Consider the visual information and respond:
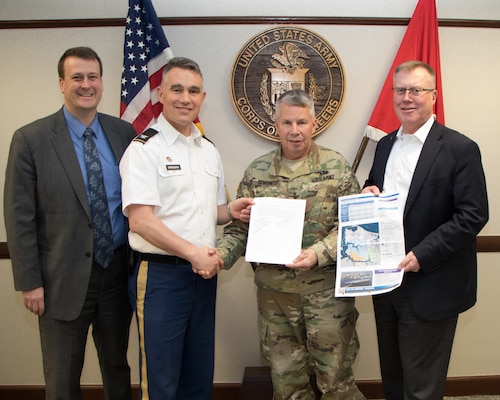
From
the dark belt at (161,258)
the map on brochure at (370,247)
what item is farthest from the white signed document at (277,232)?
the dark belt at (161,258)

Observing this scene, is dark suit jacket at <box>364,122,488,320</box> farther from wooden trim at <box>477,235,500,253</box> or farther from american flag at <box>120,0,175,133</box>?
american flag at <box>120,0,175,133</box>

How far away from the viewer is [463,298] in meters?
1.75

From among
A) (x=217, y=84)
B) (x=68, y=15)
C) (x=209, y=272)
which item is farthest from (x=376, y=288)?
(x=68, y=15)

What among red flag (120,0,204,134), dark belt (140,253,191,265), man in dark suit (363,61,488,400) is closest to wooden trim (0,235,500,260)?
man in dark suit (363,61,488,400)

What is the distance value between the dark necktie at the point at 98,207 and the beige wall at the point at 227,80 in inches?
36.1

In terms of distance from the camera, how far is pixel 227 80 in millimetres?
2604

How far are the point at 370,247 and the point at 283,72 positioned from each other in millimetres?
1327

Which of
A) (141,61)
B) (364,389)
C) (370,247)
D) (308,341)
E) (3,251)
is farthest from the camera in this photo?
(364,389)

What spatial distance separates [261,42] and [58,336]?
1940 mm

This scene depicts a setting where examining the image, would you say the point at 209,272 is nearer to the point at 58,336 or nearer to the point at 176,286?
the point at 176,286

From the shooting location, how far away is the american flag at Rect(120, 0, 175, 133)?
2393 mm

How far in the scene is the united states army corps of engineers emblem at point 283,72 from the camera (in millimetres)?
2535

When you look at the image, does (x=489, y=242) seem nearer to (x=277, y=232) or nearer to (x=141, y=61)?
(x=277, y=232)

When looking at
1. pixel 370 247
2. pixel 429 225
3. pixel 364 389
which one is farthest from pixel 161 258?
pixel 364 389
